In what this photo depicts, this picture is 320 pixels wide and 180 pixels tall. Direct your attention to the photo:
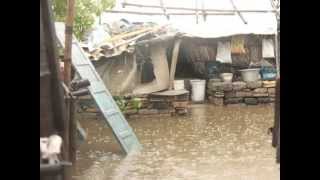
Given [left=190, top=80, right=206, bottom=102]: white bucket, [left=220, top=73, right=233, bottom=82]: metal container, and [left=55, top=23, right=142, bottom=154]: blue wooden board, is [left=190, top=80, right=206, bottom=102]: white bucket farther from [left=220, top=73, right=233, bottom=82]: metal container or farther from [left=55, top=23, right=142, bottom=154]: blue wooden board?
[left=55, top=23, right=142, bottom=154]: blue wooden board

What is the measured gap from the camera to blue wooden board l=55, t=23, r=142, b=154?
401 cm

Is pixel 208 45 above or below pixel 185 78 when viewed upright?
above

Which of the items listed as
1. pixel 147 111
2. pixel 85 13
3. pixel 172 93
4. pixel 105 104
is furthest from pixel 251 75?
pixel 105 104

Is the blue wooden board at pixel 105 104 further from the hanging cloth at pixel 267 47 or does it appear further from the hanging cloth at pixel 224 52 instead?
the hanging cloth at pixel 267 47

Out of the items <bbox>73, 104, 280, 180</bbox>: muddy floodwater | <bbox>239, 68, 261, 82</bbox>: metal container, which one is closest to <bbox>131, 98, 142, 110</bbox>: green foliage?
<bbox>73, 104, 280, 180</bbox>: muddy floodwater

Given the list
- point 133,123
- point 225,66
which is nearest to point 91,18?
point 133,123

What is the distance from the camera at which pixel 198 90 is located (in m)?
6.05

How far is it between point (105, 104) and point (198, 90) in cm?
217

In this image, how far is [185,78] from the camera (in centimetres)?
623

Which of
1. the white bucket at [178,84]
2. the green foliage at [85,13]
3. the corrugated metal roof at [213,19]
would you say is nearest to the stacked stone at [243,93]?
the white bucket at [178,84]

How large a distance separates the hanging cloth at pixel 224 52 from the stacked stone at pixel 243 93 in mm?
411

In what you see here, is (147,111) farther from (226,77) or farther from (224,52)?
(224,52)
